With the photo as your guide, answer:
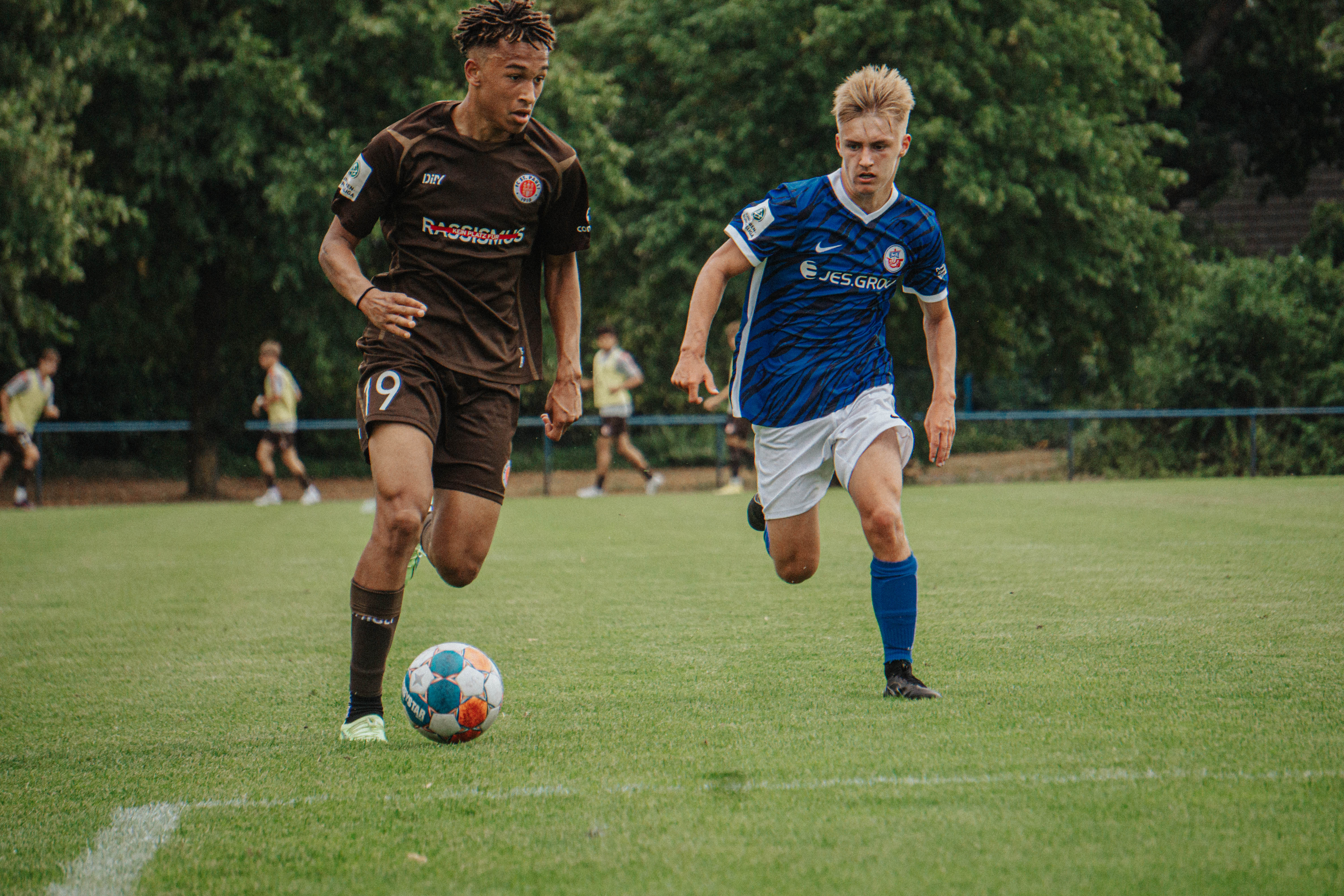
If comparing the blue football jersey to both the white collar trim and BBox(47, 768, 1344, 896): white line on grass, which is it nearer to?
the white collar trim

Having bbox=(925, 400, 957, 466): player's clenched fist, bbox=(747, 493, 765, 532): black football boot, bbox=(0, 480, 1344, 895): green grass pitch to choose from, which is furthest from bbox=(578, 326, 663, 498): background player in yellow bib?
bbox=(925, 400, 957, 466): player's clenched fist

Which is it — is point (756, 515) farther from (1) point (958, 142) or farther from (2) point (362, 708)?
(1) point (958, 142)

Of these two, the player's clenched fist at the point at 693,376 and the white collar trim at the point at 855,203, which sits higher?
the white collar trim at the point at 855,203

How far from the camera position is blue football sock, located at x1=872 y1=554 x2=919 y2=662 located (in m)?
4.83

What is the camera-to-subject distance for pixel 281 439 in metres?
19.0

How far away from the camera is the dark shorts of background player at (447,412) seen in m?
4.33

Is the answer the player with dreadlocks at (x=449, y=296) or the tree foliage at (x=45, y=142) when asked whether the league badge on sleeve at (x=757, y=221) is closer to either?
the player with dreadlocks at (x=449, y=296)

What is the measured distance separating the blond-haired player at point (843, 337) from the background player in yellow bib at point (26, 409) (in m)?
16.5

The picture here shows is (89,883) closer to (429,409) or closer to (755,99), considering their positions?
(429,409)

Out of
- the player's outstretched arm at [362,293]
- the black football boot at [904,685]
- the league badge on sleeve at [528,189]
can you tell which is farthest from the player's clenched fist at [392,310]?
the black football boot at [904,685]

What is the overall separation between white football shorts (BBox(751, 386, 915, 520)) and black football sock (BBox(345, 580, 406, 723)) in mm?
1641

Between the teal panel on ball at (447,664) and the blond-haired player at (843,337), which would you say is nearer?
the teal panel on ball at (447,664)

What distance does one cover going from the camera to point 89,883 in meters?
2.93

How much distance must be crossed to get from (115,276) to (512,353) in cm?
1734
